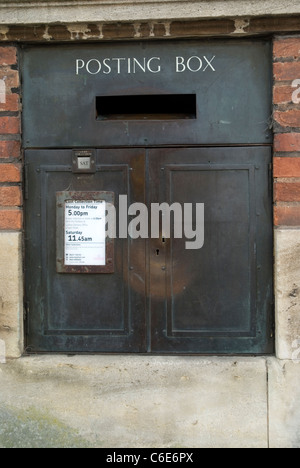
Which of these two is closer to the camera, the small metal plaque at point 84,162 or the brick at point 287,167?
the brick at point 287,167

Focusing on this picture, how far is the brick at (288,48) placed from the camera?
10.2 feet

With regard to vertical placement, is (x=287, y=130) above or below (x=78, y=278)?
above

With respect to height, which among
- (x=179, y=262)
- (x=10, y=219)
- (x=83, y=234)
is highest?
(x=10, y=219)

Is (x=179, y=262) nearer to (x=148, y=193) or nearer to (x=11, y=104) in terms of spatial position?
(x=148, y=193)

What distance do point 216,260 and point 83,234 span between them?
3.08 ft

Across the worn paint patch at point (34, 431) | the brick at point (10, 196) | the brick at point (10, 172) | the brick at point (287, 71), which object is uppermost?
the brick at point (287, 71)

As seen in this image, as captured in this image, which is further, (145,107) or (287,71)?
(145,107)

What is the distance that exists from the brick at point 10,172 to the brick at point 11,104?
0.38 m

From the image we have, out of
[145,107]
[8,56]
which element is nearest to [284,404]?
[145,107]

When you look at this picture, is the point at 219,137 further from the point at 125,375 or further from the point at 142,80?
the point at 125,375

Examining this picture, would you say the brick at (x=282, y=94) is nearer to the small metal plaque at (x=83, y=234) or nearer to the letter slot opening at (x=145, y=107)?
the letter slot opening at (x=145, y=107)

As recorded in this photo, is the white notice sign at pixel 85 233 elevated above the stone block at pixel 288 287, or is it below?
above

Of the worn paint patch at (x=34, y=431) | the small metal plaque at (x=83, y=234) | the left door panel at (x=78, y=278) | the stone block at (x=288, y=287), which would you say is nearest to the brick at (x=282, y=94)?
the stone block at (x=288, y=287)

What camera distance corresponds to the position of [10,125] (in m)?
3.25
